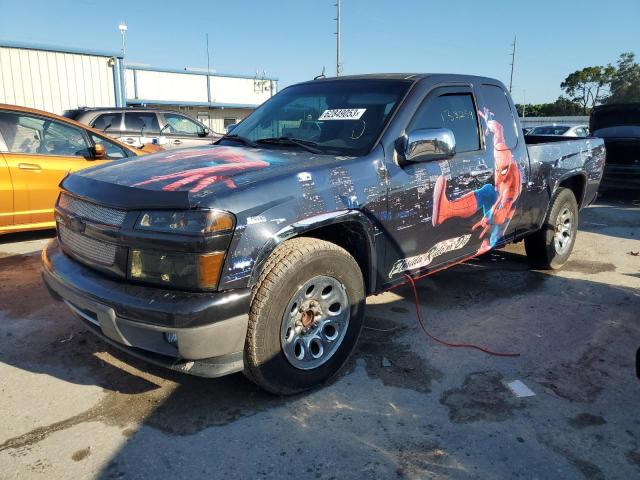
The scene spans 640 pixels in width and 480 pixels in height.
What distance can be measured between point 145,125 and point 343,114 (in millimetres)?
8906

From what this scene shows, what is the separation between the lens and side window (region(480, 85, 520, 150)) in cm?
438

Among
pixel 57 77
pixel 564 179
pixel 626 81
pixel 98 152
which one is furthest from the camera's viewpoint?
pixel 626 81

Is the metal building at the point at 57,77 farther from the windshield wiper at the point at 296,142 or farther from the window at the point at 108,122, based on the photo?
the windshield wiper at the point at 296,142

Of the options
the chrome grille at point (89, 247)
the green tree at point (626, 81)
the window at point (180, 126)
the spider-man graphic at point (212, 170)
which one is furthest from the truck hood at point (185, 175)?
the green tree at point (626, 81)

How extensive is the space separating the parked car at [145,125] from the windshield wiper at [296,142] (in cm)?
647

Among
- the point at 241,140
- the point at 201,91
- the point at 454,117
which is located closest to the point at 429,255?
the point at 454,117

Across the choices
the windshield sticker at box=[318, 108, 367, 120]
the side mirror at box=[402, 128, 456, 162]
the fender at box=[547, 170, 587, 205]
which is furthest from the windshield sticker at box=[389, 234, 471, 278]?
the fender at box=[547, 170, 587, 205]

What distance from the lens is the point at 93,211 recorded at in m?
2.83

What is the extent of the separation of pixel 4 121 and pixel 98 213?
3924 millimetres

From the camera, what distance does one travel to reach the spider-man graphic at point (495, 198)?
3.90 m

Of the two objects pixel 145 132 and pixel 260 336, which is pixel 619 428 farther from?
pixel 145 132

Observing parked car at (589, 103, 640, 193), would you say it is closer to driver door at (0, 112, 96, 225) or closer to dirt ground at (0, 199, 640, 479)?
dirt ground at (0, 199, 640, 479)

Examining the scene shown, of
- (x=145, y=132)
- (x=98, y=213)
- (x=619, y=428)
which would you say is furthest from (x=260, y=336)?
(x=145, y=132)

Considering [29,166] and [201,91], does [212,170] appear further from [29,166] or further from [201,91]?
[201,91]
